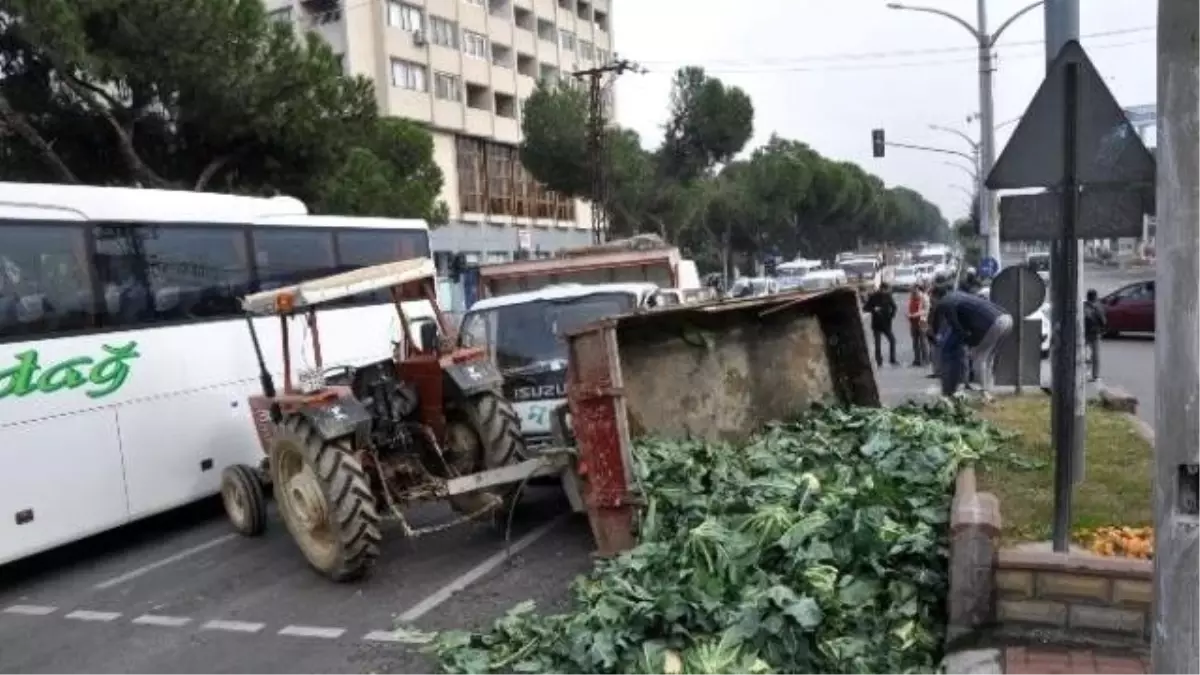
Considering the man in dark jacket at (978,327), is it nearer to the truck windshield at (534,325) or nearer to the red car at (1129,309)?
the truck windshield at (534,325)

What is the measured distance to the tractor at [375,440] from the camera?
725cm

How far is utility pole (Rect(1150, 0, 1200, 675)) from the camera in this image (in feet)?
8.45

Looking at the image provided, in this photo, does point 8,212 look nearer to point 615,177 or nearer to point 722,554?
point 722,554

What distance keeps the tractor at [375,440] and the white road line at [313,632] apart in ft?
2.45

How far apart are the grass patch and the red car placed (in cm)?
1588

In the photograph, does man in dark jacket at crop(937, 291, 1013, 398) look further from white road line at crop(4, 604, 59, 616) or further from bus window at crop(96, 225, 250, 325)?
white road line at crop(4, 604, 59, 616)

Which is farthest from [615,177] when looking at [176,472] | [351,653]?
[351,653]

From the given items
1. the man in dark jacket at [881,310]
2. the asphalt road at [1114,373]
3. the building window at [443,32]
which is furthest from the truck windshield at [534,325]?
the building window at [443,32]

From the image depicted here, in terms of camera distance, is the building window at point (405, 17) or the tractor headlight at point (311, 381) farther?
the building window at point (405, 17)

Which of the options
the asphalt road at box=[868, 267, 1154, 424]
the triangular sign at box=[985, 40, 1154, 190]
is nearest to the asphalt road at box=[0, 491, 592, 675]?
the triangular sign at box=[985, 40, 1154, 190]

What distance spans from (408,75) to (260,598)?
46563 millimetres

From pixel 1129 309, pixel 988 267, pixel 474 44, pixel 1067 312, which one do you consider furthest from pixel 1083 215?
pixel 474 44

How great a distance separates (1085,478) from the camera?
20.9ft

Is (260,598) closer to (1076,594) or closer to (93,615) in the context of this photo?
(93,615)
